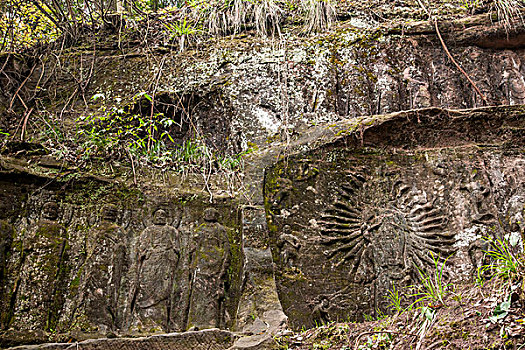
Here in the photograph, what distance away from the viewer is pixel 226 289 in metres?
4.49

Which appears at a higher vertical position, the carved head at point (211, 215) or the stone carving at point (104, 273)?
the carved head at point (211, 215)

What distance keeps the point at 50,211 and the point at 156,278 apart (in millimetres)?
1230

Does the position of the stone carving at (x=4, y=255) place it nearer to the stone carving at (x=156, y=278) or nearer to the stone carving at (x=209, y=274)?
the stone carving at (x=156, y=278)

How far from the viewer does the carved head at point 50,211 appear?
457cm

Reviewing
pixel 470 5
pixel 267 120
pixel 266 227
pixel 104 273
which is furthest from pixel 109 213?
pixel 470 5

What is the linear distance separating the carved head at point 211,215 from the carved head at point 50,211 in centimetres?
144

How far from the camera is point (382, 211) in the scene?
4.79m

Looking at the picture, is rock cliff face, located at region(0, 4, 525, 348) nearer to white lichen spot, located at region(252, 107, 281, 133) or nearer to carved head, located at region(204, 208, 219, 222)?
carved head, located at region(204, 208, 219, 222)

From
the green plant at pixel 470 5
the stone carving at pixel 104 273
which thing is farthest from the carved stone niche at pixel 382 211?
the green plant at pixel 470 5

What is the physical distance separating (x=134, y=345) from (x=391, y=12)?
5.78m

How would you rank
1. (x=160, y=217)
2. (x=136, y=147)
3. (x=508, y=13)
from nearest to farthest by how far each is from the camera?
1. (x=160, y=217)
2. (x=136, y=147)
3. (x=508, y=13)

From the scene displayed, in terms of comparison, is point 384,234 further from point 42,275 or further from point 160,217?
point 42,275

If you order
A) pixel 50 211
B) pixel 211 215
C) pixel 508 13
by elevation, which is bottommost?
pixel 211 215

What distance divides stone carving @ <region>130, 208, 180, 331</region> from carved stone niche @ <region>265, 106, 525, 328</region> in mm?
976
